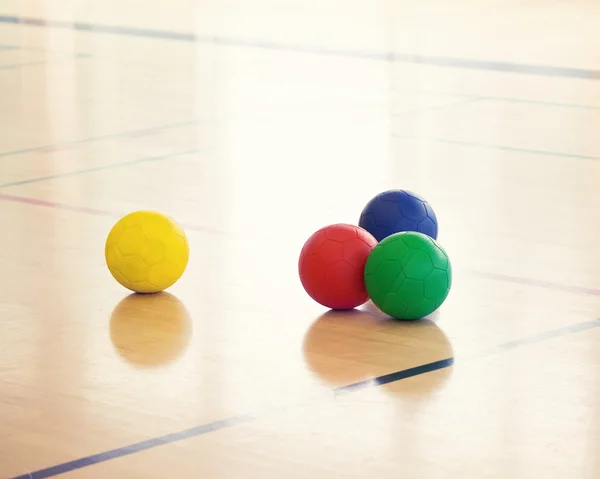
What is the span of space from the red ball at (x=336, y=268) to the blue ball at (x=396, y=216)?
1.40ft

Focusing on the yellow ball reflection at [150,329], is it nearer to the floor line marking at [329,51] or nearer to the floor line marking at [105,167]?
the floor line marking at [105,167]

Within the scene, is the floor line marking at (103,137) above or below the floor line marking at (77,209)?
above

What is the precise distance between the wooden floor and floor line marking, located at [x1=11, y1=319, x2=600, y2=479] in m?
0.01

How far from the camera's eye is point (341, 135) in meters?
8.70

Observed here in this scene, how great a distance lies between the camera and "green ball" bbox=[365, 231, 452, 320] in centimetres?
464

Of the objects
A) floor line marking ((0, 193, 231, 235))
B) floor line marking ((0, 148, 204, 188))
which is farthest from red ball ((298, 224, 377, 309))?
floor line marking ((0, 148, 204, 188))

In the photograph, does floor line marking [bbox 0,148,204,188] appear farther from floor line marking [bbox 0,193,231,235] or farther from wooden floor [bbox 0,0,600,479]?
floor line marking [bbox 0,193,231,235]

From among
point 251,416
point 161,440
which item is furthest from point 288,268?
point 161,440

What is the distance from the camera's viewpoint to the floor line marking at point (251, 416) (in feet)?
11.1

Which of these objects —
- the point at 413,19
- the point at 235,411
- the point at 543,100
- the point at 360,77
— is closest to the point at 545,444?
the point at 235,411

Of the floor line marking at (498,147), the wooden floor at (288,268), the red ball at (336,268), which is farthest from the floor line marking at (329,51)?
the red ball at (336,268)

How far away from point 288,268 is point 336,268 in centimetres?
69

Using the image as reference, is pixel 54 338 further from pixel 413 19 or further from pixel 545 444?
pixel 413 19

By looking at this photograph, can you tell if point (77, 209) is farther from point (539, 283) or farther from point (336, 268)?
point (539, 283)
